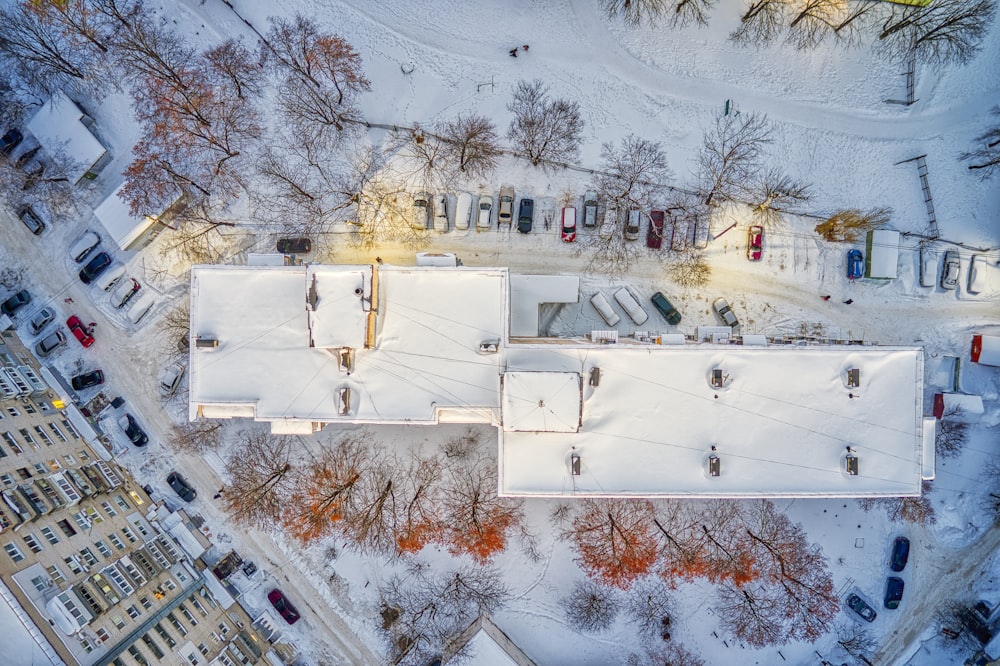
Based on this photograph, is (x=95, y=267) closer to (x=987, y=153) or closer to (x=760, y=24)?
(x=760, y=24)

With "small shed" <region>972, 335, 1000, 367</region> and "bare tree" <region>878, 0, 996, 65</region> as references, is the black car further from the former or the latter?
"small shed" <region>972, 335, 1000, 367</region>

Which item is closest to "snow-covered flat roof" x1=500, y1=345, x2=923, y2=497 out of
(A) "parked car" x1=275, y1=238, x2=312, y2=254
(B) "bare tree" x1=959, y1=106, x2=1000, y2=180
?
(A) "parked car" x1=275, y1=238, x2=312, y2=254

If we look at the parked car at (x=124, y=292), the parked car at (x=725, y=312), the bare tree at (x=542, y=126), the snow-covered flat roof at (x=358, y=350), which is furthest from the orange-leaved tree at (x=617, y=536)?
the parked car at (x=124, y=292)

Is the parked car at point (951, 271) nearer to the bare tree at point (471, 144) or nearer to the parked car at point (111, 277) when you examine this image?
the bare tree at point (471, 144)

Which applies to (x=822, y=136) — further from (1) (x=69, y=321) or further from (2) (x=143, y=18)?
(1) (x=69, y=321)

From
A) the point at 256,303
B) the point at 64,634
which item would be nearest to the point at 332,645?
the point at 64,634
